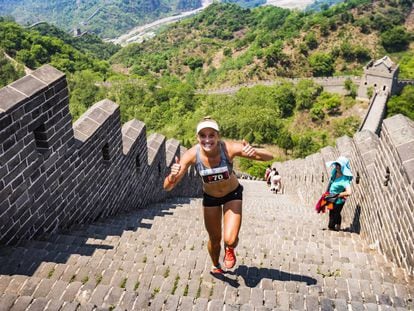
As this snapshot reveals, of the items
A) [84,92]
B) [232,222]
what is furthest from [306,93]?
[232,222]

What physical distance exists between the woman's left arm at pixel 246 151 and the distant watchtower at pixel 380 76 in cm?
3890

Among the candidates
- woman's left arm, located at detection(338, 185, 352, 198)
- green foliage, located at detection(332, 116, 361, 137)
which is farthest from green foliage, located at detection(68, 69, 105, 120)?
woman's left arm, located at detection(338, 185, 352, 198)

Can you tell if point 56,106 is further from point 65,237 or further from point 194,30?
point 194,30

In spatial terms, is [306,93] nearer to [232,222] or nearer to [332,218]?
[332,218]

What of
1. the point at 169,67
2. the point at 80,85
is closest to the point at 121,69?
the point at 169,67

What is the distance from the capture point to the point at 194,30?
96.7m

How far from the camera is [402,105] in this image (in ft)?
122

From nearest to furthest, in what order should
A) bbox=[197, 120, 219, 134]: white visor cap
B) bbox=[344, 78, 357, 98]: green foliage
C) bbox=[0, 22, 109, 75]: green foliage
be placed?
bbox=[197, 120, 219, 134]: white visor cap < bbox=[344, 78, 357, 98]: green foliage < bbox=[0, 22, 109, 75]: green foliage

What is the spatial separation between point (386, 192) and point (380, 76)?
38.1 metres

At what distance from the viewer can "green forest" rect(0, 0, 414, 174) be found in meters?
35.8

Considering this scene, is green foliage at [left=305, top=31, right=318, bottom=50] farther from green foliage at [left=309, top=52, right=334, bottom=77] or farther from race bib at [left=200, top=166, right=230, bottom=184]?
race bib at [left=200, top=166, right=230, bottom=184]

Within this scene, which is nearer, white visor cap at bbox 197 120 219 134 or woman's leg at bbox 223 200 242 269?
white visor cap at bbox 197 120 219 134

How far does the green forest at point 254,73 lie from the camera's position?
35.8 metres

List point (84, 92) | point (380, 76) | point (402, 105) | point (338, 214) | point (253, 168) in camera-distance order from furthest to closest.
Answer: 1. point (84, 92)
2. point (380, 76)
3. point (402, 105)
4. point (253, 168)
5. point (338, 214)
